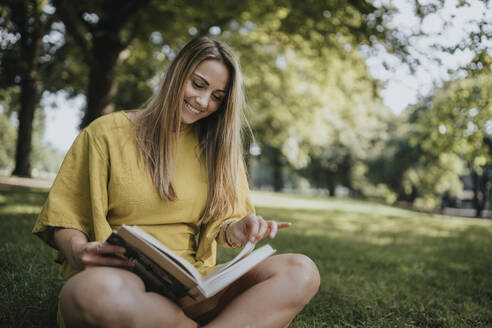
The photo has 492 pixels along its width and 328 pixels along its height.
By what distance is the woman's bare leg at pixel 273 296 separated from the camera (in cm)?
153

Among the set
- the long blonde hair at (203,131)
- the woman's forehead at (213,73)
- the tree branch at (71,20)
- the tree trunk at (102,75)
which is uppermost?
the tree branch at (71,20)

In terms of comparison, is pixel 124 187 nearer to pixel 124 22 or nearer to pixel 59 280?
pixel 59 280

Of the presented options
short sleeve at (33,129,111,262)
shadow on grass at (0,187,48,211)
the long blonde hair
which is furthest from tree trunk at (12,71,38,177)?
short sleeve at (33,129,111,262)

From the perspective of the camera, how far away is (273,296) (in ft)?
5.21

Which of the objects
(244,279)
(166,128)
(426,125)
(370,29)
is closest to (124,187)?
(166,128)

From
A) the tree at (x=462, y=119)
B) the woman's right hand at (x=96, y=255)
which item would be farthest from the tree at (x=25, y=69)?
the woman's right hand at (x=96, y=255)

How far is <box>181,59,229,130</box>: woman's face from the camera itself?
6.61ft

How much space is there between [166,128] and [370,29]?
506cm

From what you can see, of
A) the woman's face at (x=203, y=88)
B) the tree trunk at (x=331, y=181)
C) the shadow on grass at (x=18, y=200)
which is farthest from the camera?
the tree trunk at (x=331, y=181)

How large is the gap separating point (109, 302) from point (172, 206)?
2.17ft

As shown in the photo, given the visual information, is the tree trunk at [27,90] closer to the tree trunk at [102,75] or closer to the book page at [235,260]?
the tree trunk at [102,75]

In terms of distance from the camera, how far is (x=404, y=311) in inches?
111

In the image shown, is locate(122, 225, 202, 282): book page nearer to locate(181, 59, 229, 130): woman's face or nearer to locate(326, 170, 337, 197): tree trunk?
locate(181, 59, 229, 130): woman's face

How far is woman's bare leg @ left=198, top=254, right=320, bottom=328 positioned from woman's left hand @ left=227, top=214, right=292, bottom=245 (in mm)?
146
